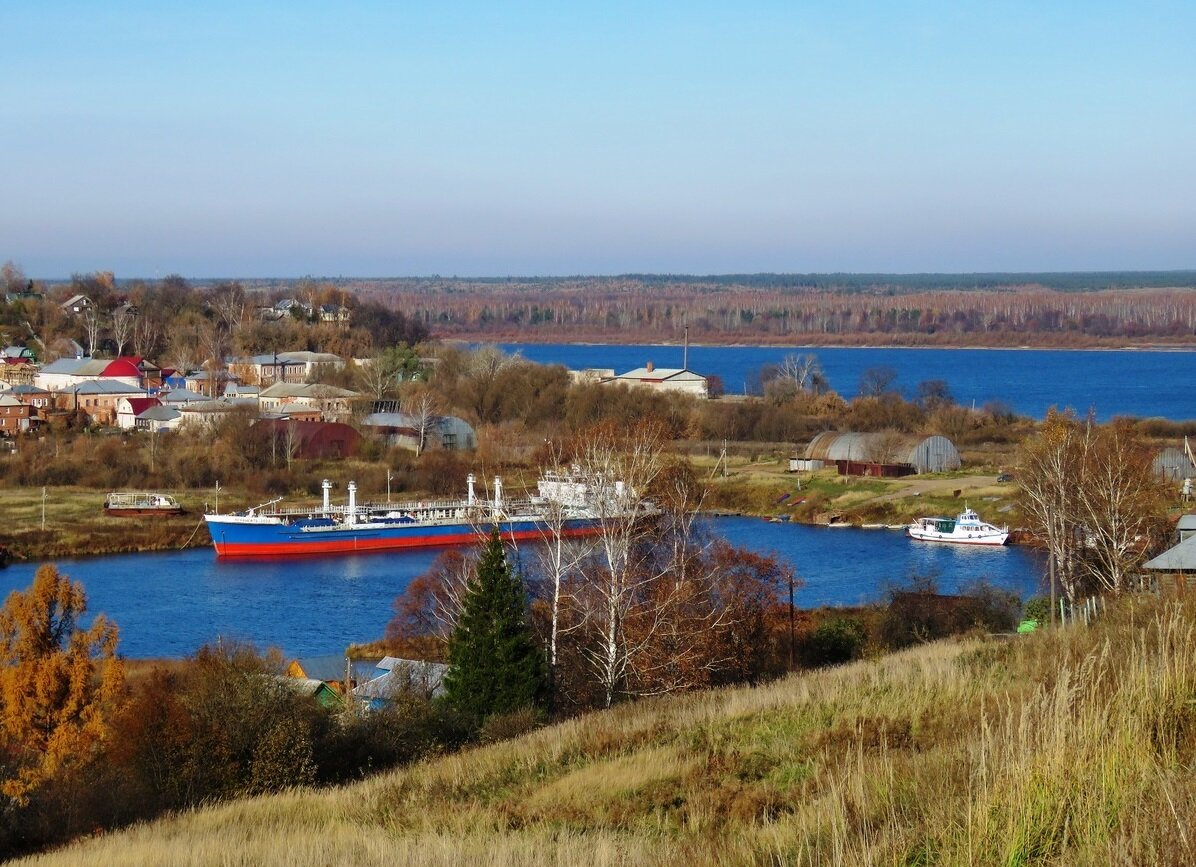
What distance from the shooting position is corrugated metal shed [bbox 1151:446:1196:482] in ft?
81.6

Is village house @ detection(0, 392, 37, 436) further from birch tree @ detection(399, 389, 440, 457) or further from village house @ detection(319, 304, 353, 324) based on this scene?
village house @ detection(319, 304, 353, 324)

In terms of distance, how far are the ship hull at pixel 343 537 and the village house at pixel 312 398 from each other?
11172mm

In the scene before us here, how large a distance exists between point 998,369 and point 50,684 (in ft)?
231

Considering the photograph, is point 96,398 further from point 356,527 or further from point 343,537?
point 356,527

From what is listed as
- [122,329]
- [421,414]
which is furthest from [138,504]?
[122,329]

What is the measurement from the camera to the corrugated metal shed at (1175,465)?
24.9 metres

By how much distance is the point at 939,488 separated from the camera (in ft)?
90.3

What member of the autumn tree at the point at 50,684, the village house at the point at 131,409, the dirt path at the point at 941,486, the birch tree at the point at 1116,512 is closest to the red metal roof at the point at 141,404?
the village house at the point at 131,409

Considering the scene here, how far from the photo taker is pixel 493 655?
9.73 meters

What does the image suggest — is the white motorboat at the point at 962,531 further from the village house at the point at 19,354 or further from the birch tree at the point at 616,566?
the village house at the point at 19,354

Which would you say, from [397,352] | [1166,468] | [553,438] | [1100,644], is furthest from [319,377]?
[1100,644]

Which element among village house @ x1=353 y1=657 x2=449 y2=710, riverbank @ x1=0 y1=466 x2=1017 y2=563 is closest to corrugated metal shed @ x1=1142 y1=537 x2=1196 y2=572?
village house @ x1=353 y1=657 x2=449 y2=710

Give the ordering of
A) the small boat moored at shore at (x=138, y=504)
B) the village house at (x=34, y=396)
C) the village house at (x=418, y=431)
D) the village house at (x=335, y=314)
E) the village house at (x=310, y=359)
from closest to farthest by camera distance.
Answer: the small boat moored at shore at (x=138, y=504), the village house at (x=418, y=431), the village house at (x=34, y=396), the village house at (x=310, y=359), the village house at (x=335, y=314)

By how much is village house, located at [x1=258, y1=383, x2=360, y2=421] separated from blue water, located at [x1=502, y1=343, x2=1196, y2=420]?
8869 mm
